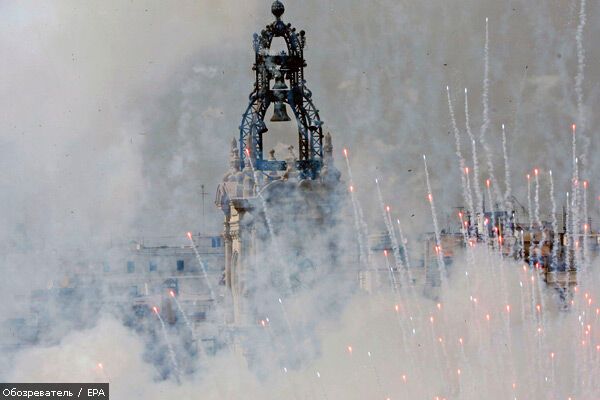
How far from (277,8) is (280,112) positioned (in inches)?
153

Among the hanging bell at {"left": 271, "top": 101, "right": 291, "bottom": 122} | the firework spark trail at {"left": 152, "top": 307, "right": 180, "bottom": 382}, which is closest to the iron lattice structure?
the hanging bell at {"left": 271, "top": 101, "right": 291, "bottom": 122}

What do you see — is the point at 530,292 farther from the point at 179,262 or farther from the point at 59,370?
the point at 179,262

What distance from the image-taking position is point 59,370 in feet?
200

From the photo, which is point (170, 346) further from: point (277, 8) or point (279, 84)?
point (277, 8)

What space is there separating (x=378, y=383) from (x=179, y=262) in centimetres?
3510

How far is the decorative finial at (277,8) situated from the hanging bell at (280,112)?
3.24 meters

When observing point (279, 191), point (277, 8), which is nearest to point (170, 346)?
point (279, 191)

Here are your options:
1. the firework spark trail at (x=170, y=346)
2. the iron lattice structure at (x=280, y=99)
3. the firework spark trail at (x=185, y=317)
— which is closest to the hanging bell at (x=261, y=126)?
the iron lattice structure at (x=280, y=99)

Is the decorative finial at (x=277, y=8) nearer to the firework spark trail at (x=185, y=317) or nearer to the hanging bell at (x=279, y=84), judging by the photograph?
the hanging bell at (x=279, y=84)

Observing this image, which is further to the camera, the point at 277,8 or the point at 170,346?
the point at 170,346

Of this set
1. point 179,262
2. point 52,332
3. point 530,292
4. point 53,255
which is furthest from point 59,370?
point 179,262

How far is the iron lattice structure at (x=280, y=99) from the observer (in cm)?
6406

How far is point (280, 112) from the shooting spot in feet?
212

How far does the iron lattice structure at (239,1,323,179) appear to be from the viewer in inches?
2522
